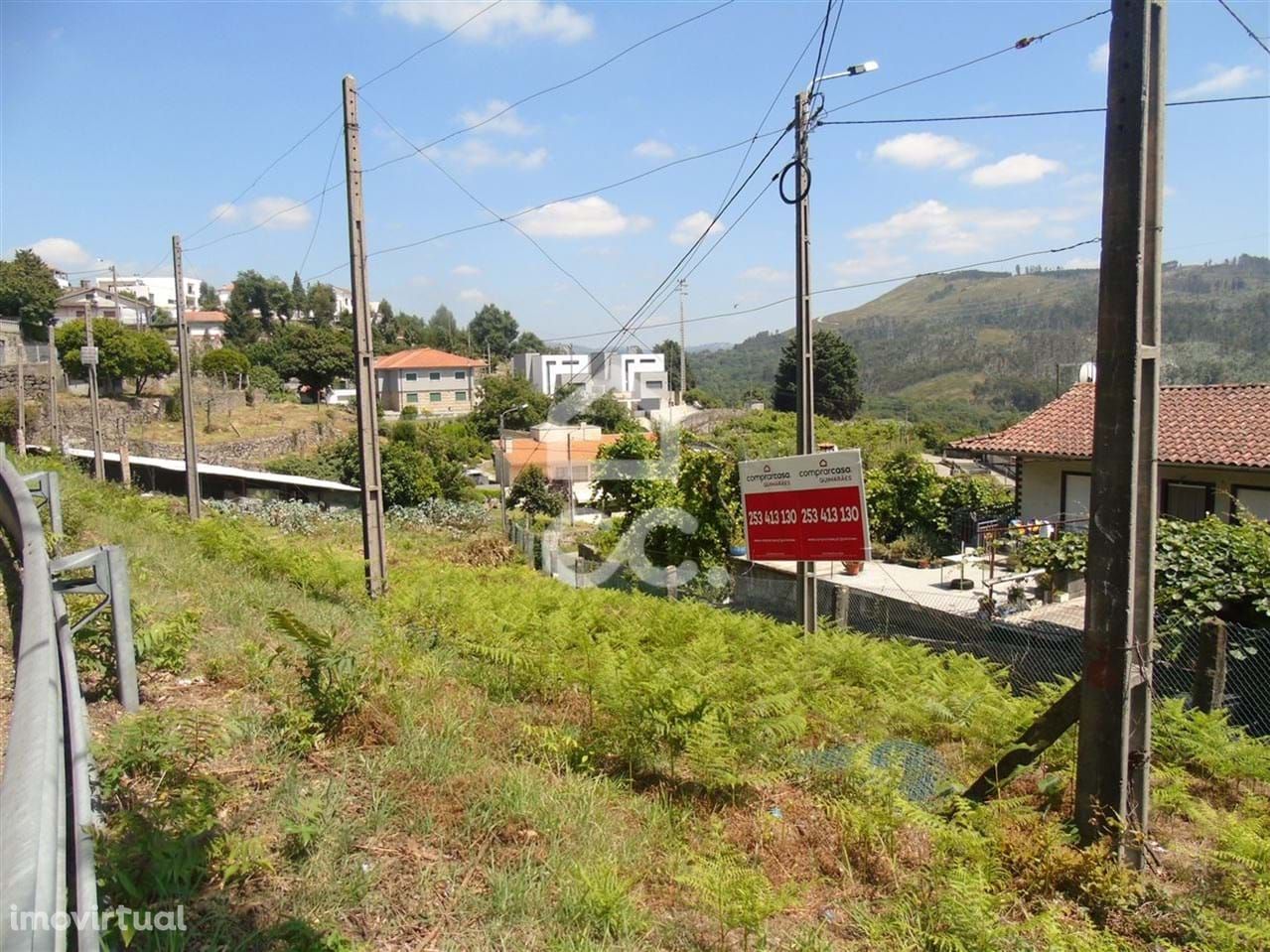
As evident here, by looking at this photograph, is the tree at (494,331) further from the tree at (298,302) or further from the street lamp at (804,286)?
the street lamp at (804,286)

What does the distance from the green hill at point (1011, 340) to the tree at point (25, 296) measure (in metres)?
59.4

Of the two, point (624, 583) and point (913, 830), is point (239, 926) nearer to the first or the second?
point (913, 830)

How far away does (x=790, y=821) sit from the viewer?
4180 millimetres

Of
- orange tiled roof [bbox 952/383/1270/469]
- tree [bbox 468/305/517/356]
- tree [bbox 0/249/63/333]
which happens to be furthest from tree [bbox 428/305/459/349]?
orange tiled roof [bbox 952/383/1270/469]

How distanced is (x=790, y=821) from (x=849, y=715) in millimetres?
1764

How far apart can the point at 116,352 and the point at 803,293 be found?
47730 millimetres

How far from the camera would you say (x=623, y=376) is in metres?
70.7

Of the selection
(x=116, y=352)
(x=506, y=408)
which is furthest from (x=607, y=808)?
(x=506, y=408)

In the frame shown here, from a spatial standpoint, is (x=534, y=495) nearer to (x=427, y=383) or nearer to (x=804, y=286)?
(x=804, y=286)

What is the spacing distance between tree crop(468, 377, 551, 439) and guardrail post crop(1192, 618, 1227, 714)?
50.7 metres

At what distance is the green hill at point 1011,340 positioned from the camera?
7494 cm

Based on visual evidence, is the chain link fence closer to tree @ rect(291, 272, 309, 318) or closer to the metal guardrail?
A: the metal guardrail

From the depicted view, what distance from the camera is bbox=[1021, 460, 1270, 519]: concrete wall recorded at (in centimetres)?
1577

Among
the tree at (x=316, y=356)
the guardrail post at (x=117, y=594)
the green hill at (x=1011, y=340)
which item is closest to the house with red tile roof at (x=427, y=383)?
the tree at (x=316, y=356)
